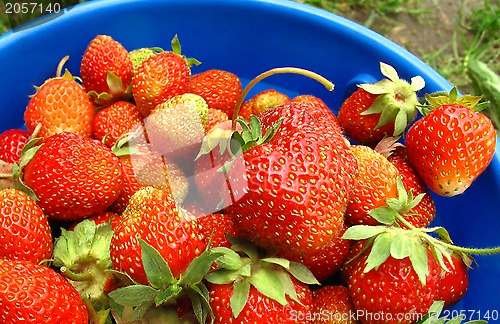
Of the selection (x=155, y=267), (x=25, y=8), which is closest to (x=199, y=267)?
(x=155, y=267)

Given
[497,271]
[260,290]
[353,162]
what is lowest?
[497,271]

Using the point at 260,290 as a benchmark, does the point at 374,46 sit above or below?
above

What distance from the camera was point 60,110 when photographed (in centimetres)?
98

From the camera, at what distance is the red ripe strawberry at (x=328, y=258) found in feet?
2.68

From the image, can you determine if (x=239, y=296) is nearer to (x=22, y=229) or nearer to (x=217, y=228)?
(x=217, y=228)

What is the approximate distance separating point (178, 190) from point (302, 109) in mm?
247

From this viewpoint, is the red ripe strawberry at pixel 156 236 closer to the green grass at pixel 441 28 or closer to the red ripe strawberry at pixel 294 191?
the red ripe strawberry at pixel 294 191

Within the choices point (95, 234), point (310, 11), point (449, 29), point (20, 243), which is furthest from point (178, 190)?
point (449, 29)

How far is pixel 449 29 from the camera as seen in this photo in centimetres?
191

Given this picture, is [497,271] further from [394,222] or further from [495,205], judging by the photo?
[394,222]

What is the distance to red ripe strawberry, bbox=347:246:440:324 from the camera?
754 mm

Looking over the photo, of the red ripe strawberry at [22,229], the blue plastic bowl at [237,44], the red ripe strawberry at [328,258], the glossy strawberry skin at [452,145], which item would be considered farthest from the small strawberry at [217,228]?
the blue plastic bowl at [237,44]

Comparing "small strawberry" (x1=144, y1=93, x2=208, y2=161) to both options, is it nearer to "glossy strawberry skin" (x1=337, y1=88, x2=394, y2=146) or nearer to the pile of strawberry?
the pile of strawberry

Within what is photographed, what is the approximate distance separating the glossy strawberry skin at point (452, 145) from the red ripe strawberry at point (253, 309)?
0.33 m
